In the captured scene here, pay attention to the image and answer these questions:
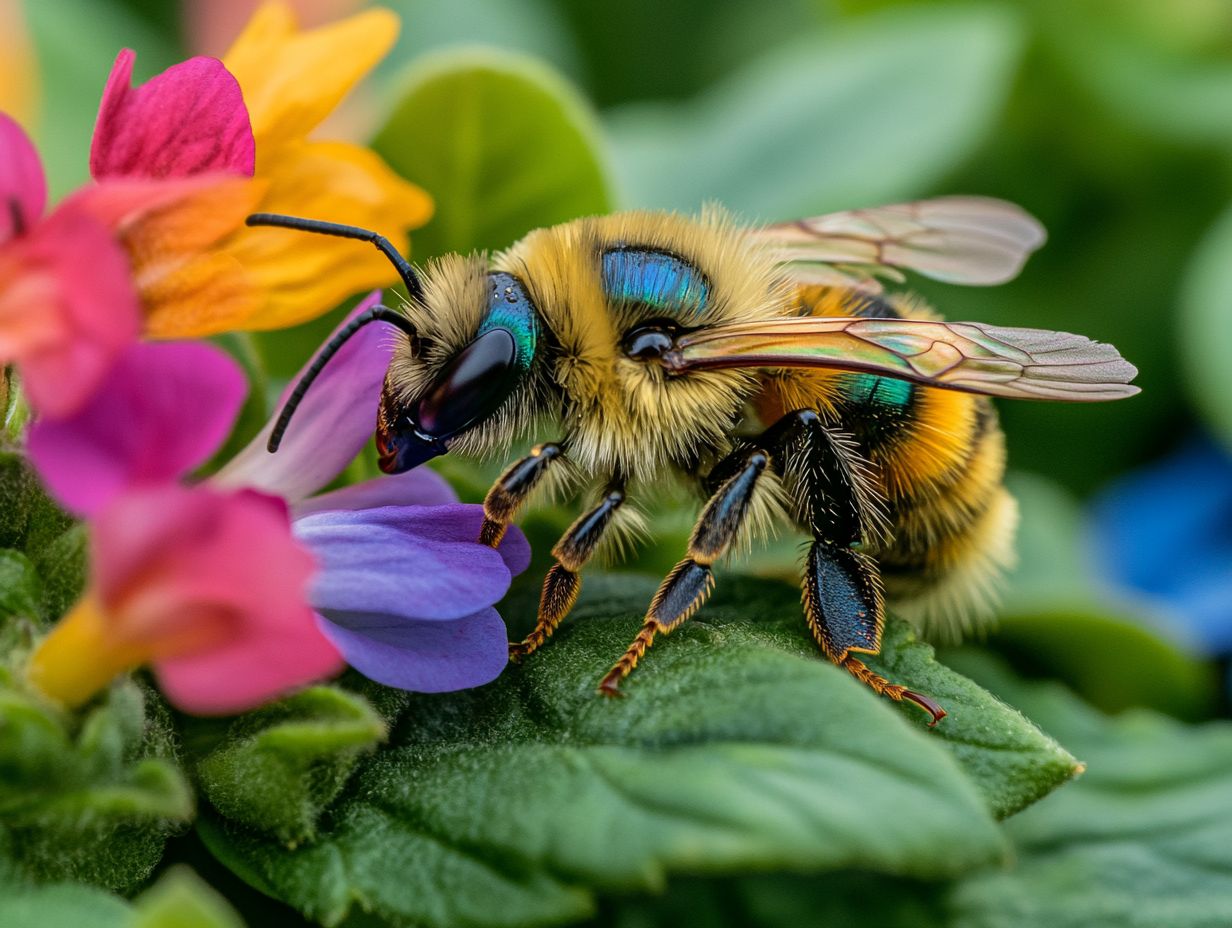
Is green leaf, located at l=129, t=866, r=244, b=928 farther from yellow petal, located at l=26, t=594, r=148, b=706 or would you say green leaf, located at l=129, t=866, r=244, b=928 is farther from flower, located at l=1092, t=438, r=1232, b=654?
flower, located at l=1092, t=438, r=1232, b=654

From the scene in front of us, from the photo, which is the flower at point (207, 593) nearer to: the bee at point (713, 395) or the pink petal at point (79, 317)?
the pink petal at point (79, 317)

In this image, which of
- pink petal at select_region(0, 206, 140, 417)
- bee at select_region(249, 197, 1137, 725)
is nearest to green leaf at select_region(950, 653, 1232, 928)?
bee at select_region(249, 197, 1137, 725)

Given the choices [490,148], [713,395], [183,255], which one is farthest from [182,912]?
[490,148]

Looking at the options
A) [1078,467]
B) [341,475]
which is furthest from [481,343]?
[1078,467]

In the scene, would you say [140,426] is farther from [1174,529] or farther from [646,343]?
[1174,529]

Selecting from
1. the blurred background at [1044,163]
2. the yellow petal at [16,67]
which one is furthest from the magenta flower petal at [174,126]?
the yellow petal at [16,67]
